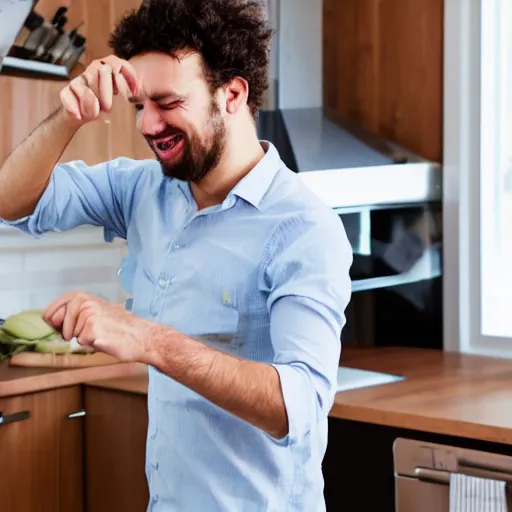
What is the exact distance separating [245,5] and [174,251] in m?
0.38

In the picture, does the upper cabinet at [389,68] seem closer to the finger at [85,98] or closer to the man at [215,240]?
the man at [215,240]

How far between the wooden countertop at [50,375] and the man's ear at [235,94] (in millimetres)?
979

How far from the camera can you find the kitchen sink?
7.27 feet

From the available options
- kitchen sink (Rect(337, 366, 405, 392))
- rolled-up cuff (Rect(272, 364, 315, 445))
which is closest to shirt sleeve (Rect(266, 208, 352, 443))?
rolled-up cuff (Rect(272, 364, 315, 445))

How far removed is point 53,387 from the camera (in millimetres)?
2248

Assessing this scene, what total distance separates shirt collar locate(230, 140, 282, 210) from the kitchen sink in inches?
34.0

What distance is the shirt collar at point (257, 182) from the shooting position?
138 centimetres

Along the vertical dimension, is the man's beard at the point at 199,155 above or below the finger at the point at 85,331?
above

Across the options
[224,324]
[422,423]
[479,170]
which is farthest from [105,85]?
[479,170]

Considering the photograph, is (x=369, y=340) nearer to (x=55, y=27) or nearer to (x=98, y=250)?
(x=98, y=250)

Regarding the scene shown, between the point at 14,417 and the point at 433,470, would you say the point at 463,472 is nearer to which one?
the point at 433,470

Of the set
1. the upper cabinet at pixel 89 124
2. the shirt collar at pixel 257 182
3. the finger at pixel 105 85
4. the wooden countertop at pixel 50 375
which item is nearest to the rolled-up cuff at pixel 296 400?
the shirt collar at pixel 257 182

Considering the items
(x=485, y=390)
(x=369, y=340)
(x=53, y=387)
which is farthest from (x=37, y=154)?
(x=369, y=340)

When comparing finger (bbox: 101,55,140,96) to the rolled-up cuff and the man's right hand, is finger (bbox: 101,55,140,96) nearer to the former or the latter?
the man's right hand
